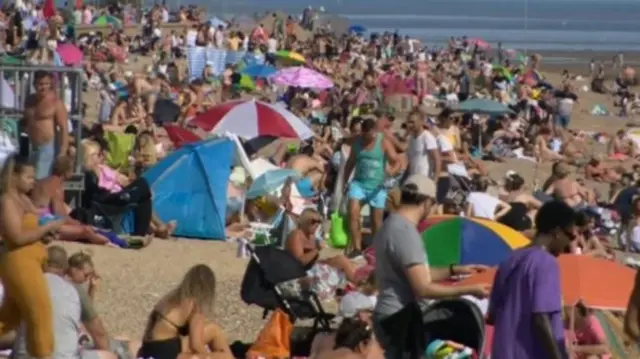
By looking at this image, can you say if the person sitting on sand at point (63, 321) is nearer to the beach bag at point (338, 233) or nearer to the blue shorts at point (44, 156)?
the blue shorts at point (44, 156)

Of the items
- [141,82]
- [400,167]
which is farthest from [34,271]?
[141,82]

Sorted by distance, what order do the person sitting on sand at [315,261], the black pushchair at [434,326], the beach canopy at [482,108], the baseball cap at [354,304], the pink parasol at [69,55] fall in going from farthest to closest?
the pink parasol at [69,55], the beach canopy at [482,108], the person sitting on sand at [315,261], the baseball cap at [354,304], the black pushchair at [434,326]

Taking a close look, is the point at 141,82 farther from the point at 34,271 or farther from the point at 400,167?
the point at 34,271

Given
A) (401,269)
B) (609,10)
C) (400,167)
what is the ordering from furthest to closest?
(609,10) < (400,167) < (401,269)

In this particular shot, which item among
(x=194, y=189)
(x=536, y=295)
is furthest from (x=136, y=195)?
(x=536, y=295)

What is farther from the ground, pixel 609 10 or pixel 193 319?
pixel 193 319

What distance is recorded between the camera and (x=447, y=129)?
16.3m

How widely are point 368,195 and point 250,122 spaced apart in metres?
4.52

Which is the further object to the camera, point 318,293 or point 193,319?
point 318,293

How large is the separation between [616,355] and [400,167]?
447 centimetres

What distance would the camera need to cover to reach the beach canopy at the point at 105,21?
3634cm

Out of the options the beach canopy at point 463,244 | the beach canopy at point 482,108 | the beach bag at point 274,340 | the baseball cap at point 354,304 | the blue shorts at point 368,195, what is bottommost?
the beach canopy at point 482,108

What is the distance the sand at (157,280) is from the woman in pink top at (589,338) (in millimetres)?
2330

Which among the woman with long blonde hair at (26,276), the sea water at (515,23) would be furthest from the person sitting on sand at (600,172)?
the sea water at (515,23)
